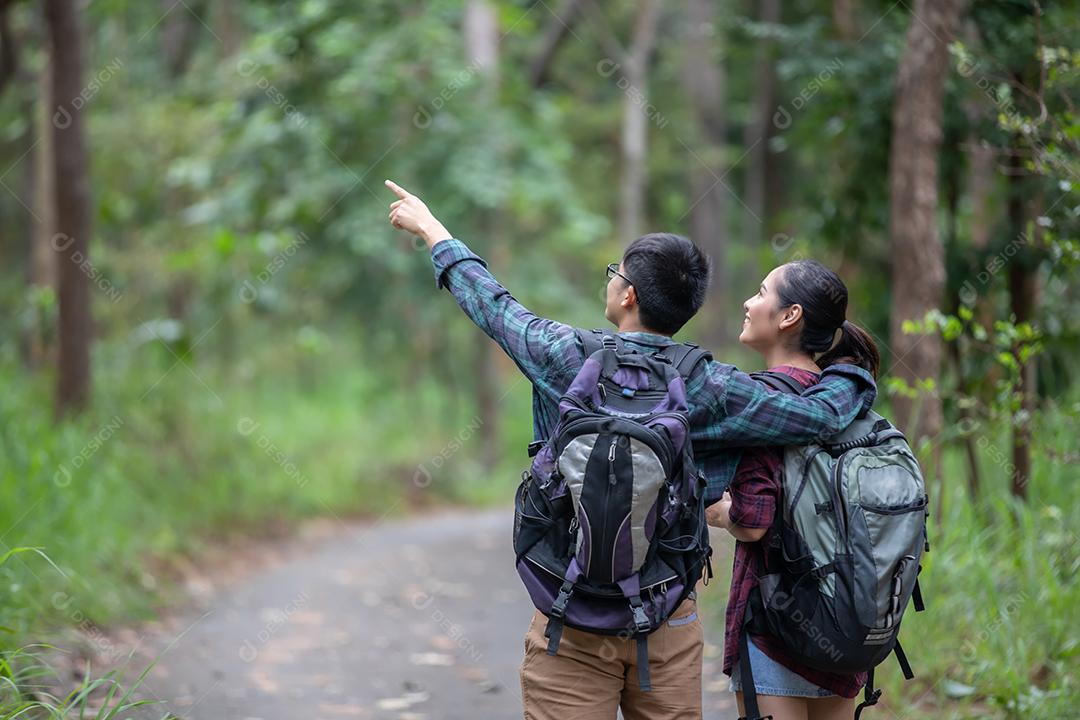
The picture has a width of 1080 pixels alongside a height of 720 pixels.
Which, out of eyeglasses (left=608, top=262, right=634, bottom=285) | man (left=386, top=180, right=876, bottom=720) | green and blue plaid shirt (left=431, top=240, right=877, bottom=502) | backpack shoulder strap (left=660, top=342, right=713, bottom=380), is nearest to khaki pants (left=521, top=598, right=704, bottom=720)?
man (left=386, top=180, right=876, bottom=720)

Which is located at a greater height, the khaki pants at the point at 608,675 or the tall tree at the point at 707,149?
the tall tree at the point at 707,149

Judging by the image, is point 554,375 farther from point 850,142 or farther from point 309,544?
point 309,544

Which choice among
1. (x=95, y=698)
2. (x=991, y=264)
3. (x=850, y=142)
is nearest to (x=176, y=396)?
(x=95, y=698)

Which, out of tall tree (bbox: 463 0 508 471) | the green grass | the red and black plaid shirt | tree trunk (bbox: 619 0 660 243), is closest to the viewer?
the red and black plaid shirt

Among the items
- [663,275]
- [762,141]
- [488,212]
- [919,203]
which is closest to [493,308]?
[663,275]

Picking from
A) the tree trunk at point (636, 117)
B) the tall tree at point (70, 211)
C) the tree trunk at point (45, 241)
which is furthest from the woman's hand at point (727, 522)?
the tree trunk at point (636, 117)

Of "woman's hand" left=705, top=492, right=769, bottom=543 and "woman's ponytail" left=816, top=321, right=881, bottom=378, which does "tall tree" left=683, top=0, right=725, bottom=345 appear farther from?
"woman's hand" left=705, top=492, right=769, bottom=543

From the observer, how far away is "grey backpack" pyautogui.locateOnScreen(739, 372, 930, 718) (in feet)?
9.18

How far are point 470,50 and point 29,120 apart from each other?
6340 millimetres

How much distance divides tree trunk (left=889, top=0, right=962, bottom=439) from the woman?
10.7ft

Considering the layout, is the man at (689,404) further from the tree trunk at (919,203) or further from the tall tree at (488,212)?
the tall tree at (488,212)

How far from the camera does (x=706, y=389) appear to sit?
2883mm

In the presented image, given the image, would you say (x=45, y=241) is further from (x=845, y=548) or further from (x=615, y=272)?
(x=845, y=548)

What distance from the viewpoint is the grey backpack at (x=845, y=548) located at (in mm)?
2797
